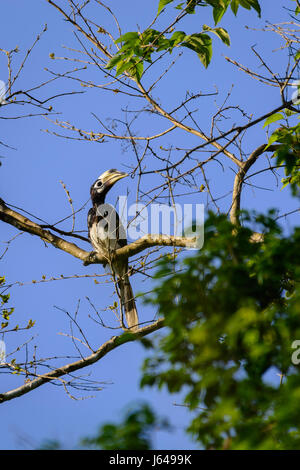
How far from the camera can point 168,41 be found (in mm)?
3287

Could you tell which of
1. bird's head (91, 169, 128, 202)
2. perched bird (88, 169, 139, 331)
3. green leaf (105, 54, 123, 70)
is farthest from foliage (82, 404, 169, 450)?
bird's head (91, 169, 128, 202)

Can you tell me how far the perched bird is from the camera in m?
5.28

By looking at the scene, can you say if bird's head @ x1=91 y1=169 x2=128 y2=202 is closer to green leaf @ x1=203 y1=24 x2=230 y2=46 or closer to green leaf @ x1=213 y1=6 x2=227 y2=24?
green leaf @ x1=203 y1=24 x2=230 y2=46

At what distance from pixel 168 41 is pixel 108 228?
263 centimetres

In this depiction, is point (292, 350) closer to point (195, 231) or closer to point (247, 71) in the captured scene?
point (195, 231)

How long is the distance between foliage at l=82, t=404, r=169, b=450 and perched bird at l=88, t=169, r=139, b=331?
2481 millimetres

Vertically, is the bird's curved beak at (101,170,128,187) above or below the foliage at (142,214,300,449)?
above

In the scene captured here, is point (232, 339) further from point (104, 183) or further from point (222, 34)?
point (104, 183)

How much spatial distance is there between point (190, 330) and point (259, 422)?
1.23ft

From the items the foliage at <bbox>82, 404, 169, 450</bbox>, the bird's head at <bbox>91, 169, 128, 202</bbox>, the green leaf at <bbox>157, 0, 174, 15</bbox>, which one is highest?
the bird's head at <bbox>91, 169, 128, 202</bbox>

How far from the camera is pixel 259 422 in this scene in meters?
1.83

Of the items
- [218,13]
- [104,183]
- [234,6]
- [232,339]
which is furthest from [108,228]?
[232,339]

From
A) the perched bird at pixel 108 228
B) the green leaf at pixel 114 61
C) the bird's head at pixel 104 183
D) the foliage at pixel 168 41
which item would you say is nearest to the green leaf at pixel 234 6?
the foliage at pixel 168 41
